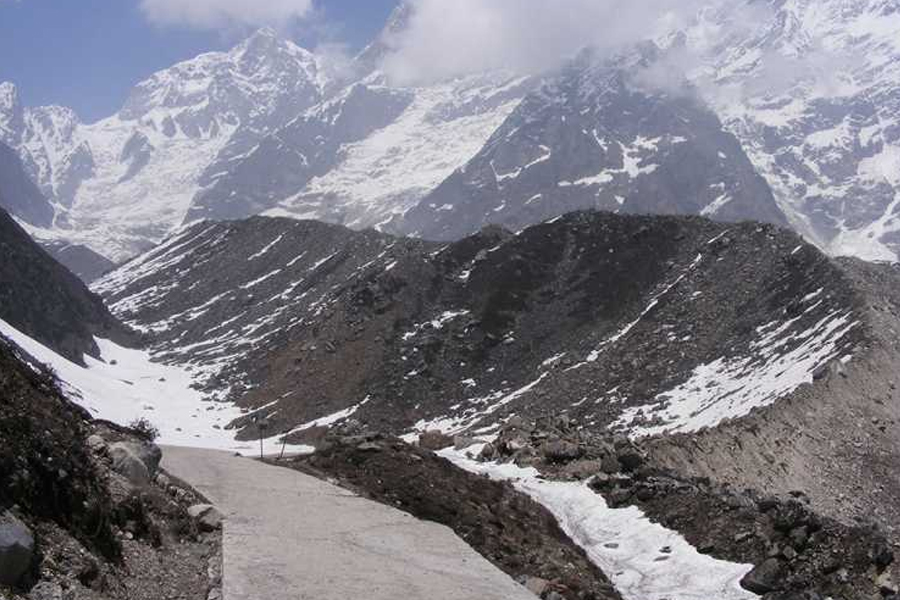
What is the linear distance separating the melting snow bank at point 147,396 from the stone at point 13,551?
190 ft

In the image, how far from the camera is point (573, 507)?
29.9m

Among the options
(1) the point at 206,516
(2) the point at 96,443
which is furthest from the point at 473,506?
(2) the point at 96,443

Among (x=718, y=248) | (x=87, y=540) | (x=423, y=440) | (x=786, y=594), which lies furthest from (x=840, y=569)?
(x=718, y=248)


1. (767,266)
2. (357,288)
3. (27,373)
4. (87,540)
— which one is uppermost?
(357,288)

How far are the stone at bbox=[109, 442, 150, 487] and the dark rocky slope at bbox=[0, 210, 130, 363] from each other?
330ft

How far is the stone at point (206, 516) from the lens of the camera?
68.3ft

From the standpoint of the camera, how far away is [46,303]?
133750mm

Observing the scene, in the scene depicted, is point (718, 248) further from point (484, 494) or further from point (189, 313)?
point (189, 313)

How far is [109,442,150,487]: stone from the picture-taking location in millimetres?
21281

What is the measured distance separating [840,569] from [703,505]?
239 inches

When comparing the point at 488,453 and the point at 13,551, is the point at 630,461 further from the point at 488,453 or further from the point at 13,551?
the point at 13,551

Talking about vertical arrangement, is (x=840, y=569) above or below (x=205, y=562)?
below

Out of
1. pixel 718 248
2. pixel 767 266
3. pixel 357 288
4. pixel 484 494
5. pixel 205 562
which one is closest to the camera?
pixel 205 562

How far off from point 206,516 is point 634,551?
38.1 ft
